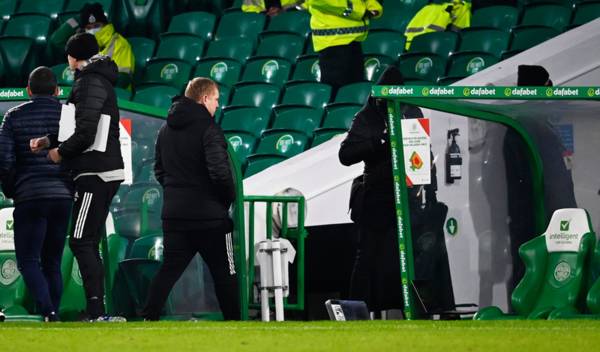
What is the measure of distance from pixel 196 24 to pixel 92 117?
828 cm

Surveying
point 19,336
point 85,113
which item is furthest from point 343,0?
point 19,336

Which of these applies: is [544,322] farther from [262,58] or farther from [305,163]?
[262,58]

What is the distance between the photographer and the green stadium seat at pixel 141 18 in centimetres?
1789

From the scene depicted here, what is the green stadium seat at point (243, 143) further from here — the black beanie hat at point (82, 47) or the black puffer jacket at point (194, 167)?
the black beanie hat at point (82, 47)

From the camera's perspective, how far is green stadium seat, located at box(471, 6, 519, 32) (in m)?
15.1

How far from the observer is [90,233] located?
9266 mm

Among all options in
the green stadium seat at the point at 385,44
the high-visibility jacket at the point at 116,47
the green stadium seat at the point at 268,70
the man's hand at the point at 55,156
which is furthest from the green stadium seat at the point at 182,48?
the man's hand at the point at 55,156

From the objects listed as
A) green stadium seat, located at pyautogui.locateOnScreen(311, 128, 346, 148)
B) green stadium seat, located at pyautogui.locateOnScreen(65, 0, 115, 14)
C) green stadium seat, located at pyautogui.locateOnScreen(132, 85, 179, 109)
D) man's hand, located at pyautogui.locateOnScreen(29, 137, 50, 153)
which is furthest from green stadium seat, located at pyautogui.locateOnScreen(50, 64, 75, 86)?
man's hand, located at pyautogui.locateOnScreen(29, 137, 50, 153)

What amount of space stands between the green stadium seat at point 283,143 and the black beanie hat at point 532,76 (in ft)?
10.8

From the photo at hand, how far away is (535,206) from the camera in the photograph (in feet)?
36.1

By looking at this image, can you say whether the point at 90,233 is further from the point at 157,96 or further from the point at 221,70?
the point at 221,70

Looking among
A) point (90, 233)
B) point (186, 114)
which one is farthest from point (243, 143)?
point (90, 233)

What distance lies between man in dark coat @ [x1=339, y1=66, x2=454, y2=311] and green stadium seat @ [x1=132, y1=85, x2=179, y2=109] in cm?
510

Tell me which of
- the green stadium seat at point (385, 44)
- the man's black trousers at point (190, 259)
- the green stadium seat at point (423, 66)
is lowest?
the man's black trousers at point (190, 259)
